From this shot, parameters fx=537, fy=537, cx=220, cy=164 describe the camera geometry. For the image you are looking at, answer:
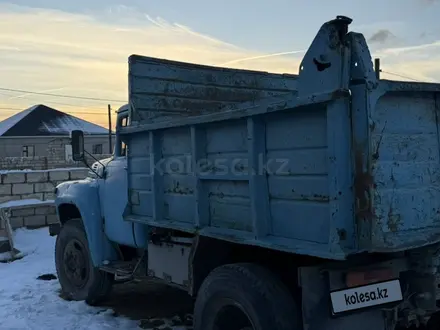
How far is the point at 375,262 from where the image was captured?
3412 mm

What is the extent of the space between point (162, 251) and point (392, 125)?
263 centimetres

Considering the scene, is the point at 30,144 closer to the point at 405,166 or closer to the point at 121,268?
the point at 121,268

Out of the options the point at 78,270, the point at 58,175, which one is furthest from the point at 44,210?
the point at 78,270

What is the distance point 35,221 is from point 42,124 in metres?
38.2

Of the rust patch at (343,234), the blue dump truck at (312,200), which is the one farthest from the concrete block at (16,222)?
the rust patch at (343,234)

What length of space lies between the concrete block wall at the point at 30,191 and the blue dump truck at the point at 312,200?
6997 millimetres

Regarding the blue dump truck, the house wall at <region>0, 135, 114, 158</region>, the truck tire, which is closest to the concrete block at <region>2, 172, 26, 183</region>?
the blue dump truck

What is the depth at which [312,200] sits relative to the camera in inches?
126

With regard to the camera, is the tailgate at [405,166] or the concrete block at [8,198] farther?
the concrete block at [8,198]

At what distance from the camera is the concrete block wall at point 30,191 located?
1102 cm

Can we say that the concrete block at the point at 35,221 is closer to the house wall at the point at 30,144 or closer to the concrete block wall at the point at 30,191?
the concrete block wall at the point at 30,191

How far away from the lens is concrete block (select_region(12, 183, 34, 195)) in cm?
1130

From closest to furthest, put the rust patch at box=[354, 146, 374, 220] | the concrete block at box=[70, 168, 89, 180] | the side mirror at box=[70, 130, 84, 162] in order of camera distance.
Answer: the rust patch at box=[354, 146, 374, 220], the side mirror at box=[70, 130, 84, 162], the concrete block at box=[70, 168, 89, 180]

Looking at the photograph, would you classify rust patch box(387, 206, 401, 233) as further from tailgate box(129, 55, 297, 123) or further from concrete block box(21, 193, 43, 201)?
concrete block box(21, 193, 43, 201)
